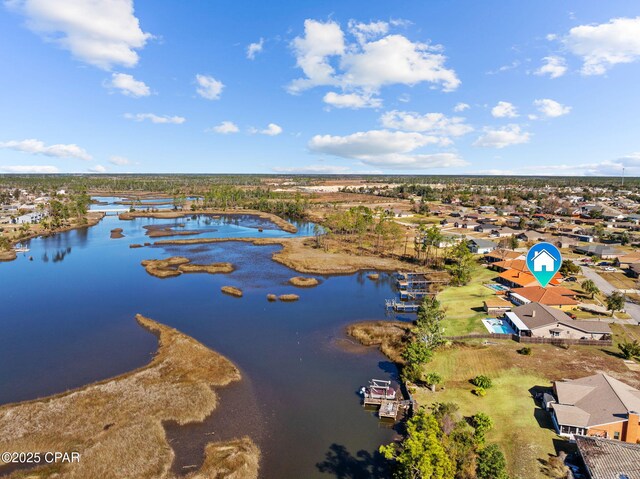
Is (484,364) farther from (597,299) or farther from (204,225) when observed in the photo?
(204,225)

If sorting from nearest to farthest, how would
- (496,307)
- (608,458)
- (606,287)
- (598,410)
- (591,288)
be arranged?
(608,458) < (598,410) < (496,307) < (591,288) < (606,287)

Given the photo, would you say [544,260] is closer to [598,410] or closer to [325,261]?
[598,410]

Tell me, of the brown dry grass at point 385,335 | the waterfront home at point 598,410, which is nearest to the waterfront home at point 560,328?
the waterfront home at point 598,410

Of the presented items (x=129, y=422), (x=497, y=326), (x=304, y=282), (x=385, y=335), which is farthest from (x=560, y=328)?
(x=129, y=422)

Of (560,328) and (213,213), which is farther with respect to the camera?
(213,213)

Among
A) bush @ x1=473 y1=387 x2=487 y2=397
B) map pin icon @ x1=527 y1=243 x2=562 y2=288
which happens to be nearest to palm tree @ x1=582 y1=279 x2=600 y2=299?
map pin icon @ x1=527 y1=243 x2=562 y2=288

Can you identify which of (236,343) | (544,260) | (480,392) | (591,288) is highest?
(544,260)

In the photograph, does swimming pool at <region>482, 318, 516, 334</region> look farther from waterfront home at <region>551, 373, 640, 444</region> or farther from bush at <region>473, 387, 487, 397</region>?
waterfront home at <region>551, 373, 640, 444</region>
